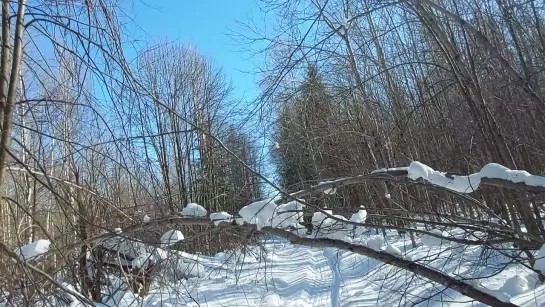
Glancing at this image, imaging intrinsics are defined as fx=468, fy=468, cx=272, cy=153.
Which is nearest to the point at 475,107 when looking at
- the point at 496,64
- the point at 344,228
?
the point at 496,64

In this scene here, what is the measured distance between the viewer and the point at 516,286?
5.32m

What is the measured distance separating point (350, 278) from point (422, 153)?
3.25 metres

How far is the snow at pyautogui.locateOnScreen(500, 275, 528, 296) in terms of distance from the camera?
Result: 17.2ft

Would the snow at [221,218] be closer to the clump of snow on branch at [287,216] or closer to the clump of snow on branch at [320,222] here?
the clump of snow on branch at [287,216]

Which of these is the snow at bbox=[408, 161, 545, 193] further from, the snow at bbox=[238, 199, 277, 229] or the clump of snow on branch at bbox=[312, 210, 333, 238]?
the snow at bbox=[238, 199, 277, 229]

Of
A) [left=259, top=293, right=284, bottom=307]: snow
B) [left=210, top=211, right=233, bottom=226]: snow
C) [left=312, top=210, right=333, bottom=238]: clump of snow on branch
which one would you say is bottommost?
[left=259, top=293, right=284, bottom=307]: snow

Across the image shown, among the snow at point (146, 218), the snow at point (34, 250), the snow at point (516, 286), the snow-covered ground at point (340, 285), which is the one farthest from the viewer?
the snow at point (516, 286)

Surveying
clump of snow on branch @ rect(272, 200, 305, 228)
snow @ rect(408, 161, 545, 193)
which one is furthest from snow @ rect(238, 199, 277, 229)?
snow @ rect(408, 161, 545, 193)

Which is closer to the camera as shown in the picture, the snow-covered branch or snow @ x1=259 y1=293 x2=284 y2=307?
Result: the snow-covered branch

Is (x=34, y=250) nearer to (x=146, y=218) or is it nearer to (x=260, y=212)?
(x=146, y=218)

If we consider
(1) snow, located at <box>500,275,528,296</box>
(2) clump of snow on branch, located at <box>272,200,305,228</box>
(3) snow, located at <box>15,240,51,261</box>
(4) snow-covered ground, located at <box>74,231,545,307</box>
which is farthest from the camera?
(1) snow, located at <box>500,275,528,296</box>

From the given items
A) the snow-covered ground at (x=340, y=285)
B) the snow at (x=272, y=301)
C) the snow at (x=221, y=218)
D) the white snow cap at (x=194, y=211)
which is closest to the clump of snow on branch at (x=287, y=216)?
the snow at (x=221, y=218)

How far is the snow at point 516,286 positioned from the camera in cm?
524

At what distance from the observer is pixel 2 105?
6.88ft
